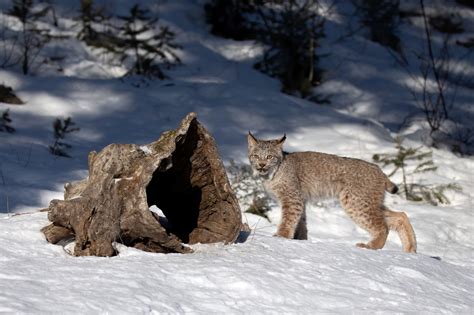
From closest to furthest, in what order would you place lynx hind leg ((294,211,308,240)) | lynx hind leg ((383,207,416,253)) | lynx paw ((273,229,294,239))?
lynx paw ((273,229,294,239)) < lynx hind leg ((383,207,416,253)) < lynx hind leg ((294,211,308,240))

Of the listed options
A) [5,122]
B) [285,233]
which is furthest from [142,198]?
[5,122]

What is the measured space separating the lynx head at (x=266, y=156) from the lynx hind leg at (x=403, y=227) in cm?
103

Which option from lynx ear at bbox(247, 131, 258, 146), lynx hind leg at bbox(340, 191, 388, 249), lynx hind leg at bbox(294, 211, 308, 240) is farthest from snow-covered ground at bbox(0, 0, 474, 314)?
lynx ear at bbox(247, 131, 258, 146)

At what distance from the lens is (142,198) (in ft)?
15.8

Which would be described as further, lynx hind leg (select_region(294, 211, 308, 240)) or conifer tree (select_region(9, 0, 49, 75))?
conifer tree (select_region(9, 0, 49, 75))

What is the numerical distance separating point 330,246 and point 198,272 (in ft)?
4.79

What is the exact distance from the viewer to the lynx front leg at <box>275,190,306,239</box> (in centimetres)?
695

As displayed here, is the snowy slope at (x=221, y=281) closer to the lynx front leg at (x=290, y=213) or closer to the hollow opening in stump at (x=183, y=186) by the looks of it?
the hollow opening in stump at (x=183, y=186)

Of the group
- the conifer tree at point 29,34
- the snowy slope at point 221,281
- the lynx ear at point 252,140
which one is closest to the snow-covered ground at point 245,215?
the snowy slope at point 221,281

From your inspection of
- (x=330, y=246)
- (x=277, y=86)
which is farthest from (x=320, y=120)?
(x=330, y=246)

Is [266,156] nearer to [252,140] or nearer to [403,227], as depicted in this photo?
[252,140]

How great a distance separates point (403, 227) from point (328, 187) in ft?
2.42

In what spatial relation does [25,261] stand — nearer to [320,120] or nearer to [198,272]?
[198,272]

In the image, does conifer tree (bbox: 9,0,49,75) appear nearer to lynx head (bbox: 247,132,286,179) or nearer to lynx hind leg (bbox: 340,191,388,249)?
lynx head (bbox: 247,132,286,179)
